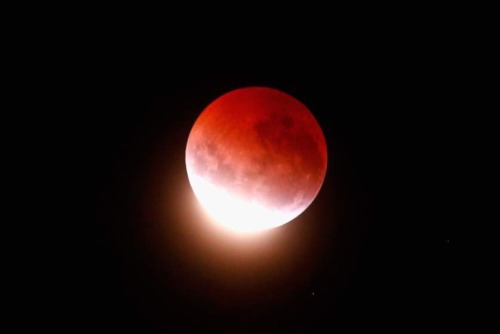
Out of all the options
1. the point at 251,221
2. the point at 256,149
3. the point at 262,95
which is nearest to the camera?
the point at 256,149

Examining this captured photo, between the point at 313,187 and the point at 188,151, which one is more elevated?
the point at 188,151

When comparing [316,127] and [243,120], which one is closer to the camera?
[243,120]

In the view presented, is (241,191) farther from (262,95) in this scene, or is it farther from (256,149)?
(262,95)

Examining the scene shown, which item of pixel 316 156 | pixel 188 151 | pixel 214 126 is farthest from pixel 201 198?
pixel 316 156

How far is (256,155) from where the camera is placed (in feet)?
10.7

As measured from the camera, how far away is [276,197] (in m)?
3.43

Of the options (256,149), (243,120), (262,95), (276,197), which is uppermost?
(262,95)

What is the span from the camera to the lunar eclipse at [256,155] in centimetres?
328

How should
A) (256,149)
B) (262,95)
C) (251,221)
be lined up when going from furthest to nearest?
(251,221) < (262,95) < (256,149)

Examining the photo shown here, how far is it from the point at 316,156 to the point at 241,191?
846 millimetres

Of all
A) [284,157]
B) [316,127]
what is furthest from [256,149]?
[316,127]

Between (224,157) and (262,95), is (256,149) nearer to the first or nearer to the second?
(224,157)

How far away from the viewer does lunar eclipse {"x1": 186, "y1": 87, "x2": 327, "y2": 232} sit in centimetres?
328

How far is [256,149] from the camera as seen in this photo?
10.7 feet
